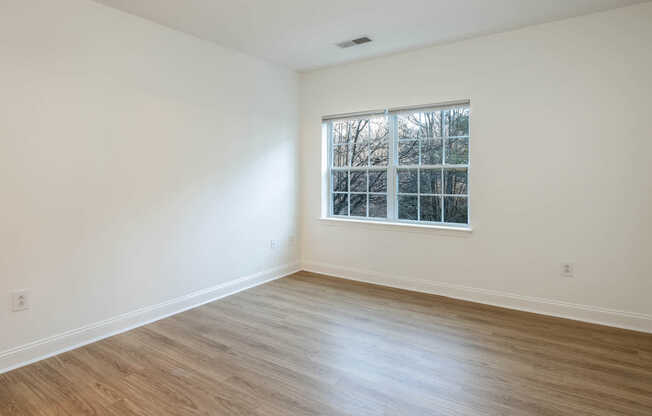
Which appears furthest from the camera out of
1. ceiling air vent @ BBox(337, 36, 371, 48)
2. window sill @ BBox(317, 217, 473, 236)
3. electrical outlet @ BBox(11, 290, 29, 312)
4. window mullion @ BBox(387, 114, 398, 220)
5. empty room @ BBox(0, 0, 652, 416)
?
window mullion @ BBox(387, 114, 398, 220)

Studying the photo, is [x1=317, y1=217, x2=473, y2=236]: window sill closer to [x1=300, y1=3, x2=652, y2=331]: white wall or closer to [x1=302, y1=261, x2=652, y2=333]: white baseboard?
[x1=300, y1=3, x2=652, y2=331]: white wall

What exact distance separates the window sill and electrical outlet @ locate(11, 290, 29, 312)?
3.02 metres

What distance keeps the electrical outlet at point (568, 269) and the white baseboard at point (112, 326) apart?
3.06 metres

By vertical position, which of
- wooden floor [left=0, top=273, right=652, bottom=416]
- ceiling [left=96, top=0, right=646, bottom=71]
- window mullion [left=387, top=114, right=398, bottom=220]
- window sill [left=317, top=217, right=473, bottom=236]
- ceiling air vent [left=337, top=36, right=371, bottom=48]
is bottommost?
wooden floor [left=0, top=273, right=652, bottom=416]

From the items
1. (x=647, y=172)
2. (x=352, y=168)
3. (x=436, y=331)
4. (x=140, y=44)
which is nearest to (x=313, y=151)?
(x=352, y=168)

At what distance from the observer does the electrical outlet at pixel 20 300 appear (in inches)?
94.8

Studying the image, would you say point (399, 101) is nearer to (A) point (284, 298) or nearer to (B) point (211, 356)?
(A) point (284, 298)

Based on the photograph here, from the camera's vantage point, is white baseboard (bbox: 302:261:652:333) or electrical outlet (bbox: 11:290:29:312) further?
white baseboard (bbox: 302:261:652:333)

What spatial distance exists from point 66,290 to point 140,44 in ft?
6.64

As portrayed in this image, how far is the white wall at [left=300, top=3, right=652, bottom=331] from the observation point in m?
2.96

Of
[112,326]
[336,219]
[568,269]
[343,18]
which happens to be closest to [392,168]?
[336,219]

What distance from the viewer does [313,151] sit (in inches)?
187

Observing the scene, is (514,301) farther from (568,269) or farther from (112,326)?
(112,326)

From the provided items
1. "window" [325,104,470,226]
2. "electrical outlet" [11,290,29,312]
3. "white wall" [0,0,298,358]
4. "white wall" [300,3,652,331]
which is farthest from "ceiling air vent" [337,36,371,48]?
"electrical outlet" [11,290,29,312]
